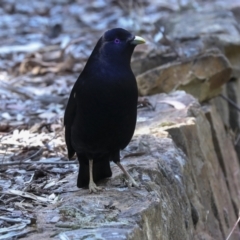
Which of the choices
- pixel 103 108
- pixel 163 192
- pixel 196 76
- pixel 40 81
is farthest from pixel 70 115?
pixel 40 81

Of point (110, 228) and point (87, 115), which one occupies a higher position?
point (87, 115)

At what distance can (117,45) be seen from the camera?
12.9 ft

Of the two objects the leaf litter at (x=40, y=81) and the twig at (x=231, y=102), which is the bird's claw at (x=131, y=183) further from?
the twig at (x=231, y=102)

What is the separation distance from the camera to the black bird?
375 centimetres

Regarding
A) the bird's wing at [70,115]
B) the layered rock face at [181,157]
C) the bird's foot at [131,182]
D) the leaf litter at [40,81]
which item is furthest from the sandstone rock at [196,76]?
the bird's foot at [131,182]

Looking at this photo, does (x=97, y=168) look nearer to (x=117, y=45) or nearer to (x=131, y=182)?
(x=131, y=182)

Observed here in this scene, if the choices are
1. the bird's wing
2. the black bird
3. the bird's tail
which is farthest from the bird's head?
the bird's tail

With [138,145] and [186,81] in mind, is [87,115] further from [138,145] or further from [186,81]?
[186,81]

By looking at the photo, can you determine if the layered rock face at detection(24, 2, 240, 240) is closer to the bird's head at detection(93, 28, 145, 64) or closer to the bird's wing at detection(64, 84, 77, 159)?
the bird's wing at detection(64, 84, 77, 159)

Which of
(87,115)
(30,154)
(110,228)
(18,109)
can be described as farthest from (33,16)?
(110,228)

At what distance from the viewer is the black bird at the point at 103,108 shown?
3.75 m

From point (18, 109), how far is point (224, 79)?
1903 millimetres

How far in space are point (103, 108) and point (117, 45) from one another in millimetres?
398

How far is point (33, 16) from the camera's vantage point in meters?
12.6
